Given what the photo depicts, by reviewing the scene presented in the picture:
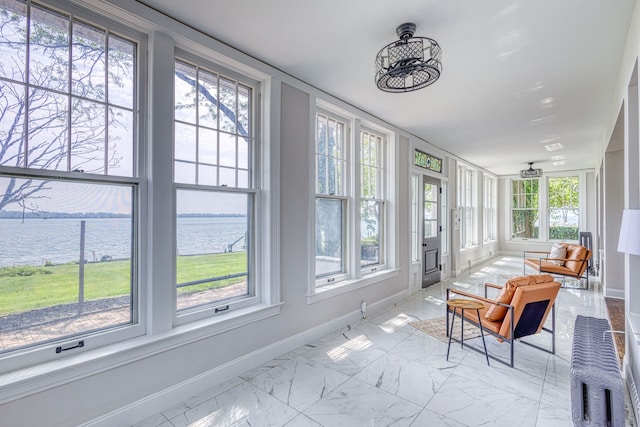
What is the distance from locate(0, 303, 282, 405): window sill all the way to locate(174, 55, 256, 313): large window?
176 mm

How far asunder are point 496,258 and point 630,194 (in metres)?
8.06

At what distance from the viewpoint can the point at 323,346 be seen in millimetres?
3275

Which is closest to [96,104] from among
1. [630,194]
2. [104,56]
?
[104,56]

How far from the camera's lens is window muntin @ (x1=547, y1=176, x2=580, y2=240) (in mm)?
9273

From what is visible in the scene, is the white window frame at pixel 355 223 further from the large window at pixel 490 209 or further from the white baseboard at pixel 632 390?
the large window at pixel 490 209

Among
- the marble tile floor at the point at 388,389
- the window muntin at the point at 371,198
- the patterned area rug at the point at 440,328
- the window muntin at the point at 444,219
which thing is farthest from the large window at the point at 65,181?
the window muntin at the point at 444,219

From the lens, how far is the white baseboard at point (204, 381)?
2.01 metres

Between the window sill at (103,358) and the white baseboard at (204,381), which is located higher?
the window sill at (103,358)

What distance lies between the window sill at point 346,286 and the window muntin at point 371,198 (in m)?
0.21

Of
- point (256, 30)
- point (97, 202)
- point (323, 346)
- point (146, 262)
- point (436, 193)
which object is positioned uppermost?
point (256, 30)

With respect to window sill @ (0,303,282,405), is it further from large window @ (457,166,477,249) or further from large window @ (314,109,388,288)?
large window @ (457,166,477,249)

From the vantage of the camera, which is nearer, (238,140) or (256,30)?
(256,30)

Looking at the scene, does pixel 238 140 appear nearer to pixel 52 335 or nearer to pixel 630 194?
pixel 52 335

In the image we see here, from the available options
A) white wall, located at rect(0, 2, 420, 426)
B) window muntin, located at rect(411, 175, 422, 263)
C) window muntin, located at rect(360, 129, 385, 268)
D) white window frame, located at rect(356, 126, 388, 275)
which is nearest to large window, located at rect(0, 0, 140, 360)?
white wall, located at rect(0, 2, 420, 426)
